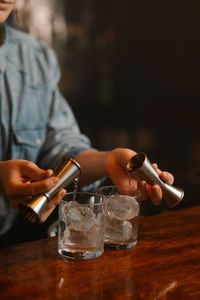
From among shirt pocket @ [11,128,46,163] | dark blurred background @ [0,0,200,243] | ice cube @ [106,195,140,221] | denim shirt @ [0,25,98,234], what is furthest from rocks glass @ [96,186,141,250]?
dark blurred background @ [0,0,200,243]

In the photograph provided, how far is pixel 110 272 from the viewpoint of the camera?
2.93ft

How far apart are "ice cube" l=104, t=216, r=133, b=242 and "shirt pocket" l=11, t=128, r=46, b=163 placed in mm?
838

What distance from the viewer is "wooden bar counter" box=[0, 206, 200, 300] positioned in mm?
812

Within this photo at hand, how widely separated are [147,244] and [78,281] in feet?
0.87

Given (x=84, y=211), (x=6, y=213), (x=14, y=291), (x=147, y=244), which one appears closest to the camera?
(x=14, y=291)

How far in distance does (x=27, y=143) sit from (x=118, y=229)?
0.86m

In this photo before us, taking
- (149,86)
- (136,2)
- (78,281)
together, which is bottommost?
(149,86)

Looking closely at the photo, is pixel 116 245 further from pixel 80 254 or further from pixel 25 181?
pixel 25 181

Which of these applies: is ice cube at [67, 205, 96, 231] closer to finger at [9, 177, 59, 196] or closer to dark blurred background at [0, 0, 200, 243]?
finger at [9, 177, 59, 196]

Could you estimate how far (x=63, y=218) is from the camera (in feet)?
3.16

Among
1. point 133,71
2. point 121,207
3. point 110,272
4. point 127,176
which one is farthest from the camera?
point 133,71

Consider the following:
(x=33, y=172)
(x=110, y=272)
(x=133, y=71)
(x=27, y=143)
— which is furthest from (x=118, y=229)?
(x=133, y=71)

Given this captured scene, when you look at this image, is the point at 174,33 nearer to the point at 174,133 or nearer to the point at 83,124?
the point at 174,133

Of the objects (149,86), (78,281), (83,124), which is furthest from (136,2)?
(78,281)
